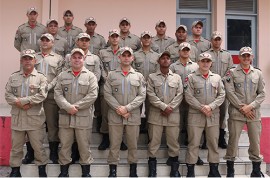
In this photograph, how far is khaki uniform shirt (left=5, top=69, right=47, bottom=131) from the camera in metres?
4.47

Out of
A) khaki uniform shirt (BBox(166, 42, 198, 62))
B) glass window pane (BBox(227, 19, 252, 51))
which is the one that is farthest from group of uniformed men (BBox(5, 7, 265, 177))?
glass window pane (BBox(227, 19, 252, 51))

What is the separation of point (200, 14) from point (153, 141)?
426cm

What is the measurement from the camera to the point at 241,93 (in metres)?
4.77

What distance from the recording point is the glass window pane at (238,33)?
8.07m

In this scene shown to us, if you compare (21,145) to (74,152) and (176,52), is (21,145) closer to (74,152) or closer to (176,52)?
(74,152)

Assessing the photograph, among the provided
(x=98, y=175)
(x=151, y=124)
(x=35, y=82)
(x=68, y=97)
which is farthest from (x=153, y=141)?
(x=35, y=82)

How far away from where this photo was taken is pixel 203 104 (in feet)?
15.4

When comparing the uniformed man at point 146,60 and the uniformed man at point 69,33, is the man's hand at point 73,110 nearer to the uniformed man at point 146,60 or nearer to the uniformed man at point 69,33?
the uniformed man at point 146,60

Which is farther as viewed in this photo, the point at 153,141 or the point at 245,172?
the point at 245,172

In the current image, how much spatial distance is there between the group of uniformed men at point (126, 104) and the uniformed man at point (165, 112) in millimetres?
13

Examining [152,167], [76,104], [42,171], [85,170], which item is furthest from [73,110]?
[152,167]

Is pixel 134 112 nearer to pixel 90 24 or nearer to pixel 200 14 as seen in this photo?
pixel 90 24

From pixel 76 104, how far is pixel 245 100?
2239mm

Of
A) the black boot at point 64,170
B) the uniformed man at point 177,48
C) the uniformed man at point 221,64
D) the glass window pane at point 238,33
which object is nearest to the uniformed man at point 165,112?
the uniformed man at point 177,48
